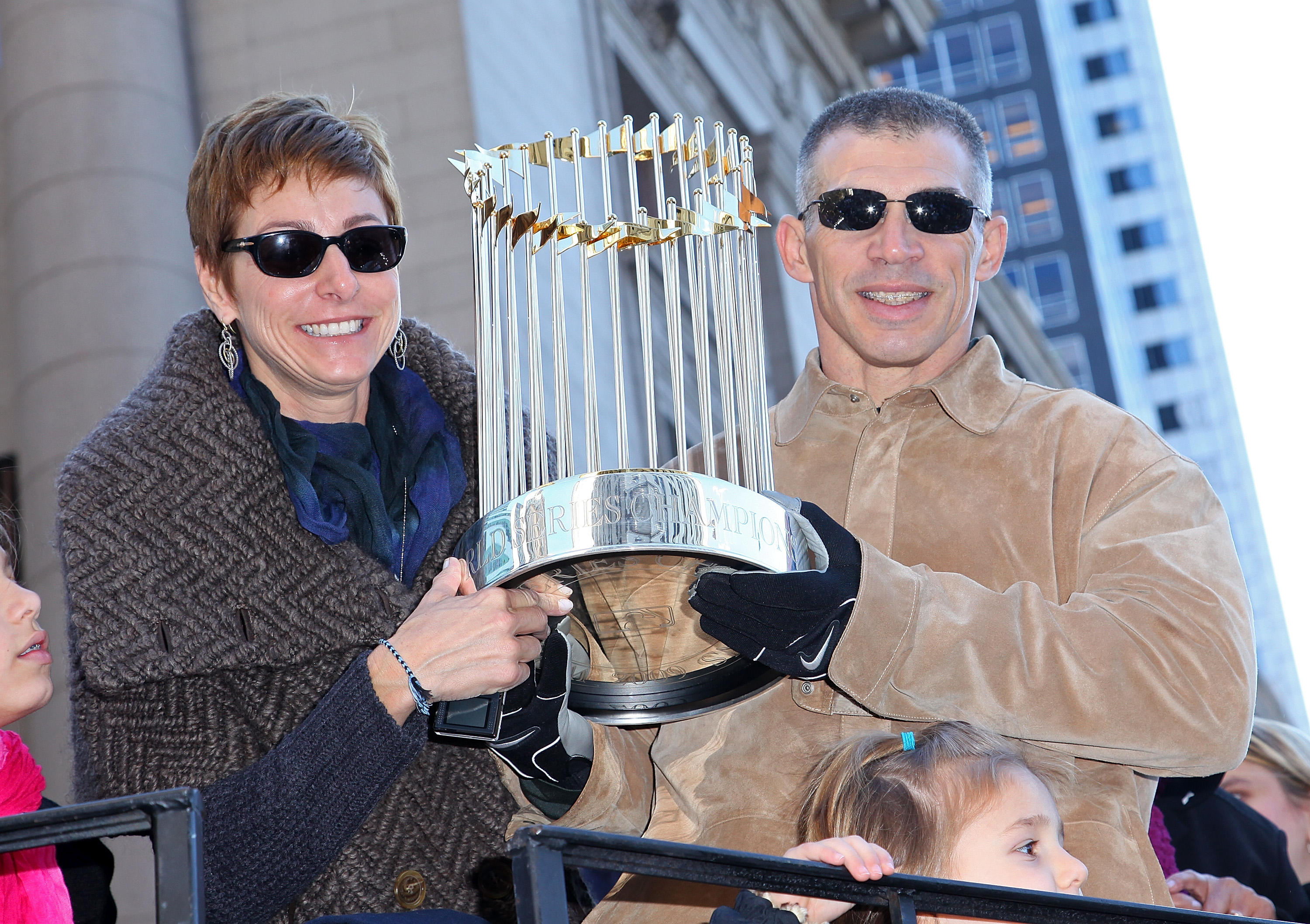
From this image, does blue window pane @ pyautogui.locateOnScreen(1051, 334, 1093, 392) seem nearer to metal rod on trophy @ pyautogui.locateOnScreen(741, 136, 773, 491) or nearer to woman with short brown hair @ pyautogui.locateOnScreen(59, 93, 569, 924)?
woman with short brown hair @ pyautogui.locateOnScreen(59, 93, 569, 924)

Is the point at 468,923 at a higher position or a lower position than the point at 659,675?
lower

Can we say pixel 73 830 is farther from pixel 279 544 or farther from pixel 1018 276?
pixel 1018 276

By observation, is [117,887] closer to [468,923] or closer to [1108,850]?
[468,923]

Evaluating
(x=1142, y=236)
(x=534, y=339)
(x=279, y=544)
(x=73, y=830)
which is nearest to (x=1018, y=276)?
(x=1142, y=236)

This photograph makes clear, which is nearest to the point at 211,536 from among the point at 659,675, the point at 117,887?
the point at 659,675

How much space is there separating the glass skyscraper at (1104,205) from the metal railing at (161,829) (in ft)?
257

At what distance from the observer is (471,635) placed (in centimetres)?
291

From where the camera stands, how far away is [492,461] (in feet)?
10.3

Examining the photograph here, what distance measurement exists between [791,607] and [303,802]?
3.77ft

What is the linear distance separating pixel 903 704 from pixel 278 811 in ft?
4.16

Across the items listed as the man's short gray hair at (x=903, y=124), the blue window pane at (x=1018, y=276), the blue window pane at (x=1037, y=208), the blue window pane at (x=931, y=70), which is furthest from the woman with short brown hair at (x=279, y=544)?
the blue window pane at (x=931, y=70)

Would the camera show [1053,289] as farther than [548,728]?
Yes

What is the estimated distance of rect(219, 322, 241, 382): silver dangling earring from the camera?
12.9ft

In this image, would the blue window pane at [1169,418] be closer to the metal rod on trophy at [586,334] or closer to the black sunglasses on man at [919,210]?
the black sunglasses on man at [919,210]
